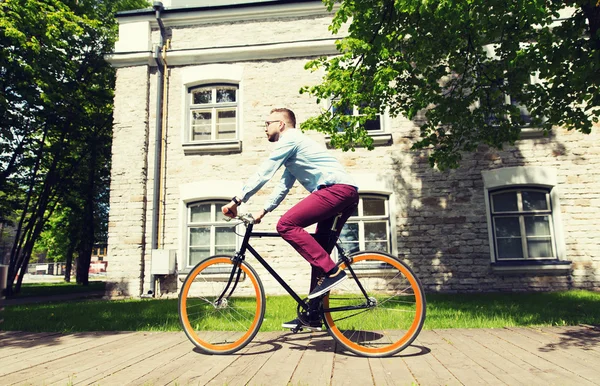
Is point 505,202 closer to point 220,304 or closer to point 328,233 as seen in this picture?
point 328,233

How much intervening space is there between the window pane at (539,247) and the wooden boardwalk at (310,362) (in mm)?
5746

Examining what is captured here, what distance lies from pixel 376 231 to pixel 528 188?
3618 mm

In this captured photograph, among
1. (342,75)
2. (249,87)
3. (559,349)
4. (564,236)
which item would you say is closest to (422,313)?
(559,349)

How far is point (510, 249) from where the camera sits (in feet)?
30.4

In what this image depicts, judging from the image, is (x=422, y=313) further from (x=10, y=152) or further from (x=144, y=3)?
(x=144, y=3)

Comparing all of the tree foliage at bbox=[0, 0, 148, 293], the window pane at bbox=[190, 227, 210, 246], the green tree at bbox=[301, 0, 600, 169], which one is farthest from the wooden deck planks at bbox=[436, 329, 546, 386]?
the tree foliage at bbox=[0, 0, 148, 293]

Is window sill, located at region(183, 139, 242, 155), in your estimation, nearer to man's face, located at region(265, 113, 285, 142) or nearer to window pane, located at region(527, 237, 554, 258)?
man's face, located at region(265, 113, 285, 142)

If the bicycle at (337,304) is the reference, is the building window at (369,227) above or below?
above

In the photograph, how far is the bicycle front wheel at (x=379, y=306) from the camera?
302cm

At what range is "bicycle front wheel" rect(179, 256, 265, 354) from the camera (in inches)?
127

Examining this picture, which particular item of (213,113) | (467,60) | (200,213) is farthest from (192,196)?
(467,60)

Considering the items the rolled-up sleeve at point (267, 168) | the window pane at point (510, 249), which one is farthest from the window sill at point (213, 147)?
the rolled-up sleeve at point (267, 168)

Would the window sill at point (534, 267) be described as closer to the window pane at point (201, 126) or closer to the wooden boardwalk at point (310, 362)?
the wooden boardwalk at point (310, 362)

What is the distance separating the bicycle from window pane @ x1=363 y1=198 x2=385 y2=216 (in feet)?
20.8
